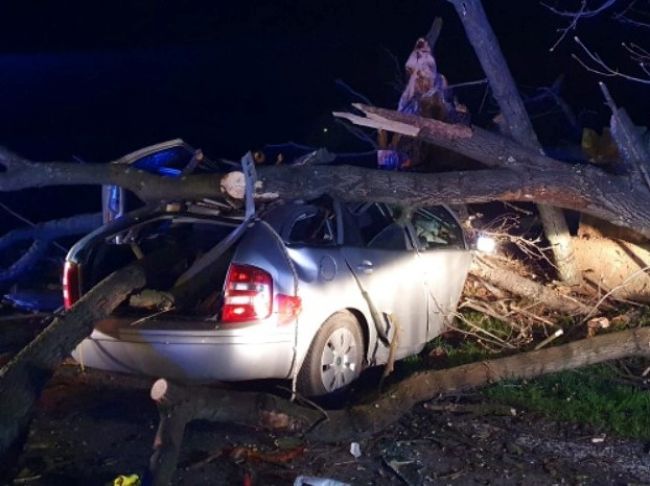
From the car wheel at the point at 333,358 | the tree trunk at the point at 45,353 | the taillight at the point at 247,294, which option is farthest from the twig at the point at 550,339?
the tree trunk at the point at 45,353

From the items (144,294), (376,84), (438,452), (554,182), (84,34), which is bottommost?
(438,452)

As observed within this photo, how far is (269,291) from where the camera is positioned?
5.41 meters

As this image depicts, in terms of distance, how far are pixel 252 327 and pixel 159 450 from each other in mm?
1273

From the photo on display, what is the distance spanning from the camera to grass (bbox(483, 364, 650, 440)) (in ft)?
18.6

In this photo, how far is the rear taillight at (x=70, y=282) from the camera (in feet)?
19.8

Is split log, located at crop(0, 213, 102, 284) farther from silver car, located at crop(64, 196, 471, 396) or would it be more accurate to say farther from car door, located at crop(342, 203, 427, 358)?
car door, located at crop(342, 203, 427, 358)

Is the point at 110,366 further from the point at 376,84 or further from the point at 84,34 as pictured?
the point at 84,34

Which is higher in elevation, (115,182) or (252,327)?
(115,182)

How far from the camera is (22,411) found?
470 centimetres

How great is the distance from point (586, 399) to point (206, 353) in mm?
2701

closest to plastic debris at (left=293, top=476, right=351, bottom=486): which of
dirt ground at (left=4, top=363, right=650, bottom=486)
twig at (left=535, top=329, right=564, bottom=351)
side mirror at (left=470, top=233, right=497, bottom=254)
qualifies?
dirt ground at (left=4, top=363, right=650, bottom=486)

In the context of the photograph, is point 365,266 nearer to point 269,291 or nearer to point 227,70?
point 269,291

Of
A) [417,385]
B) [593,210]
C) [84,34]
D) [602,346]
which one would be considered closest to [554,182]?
[593,210]

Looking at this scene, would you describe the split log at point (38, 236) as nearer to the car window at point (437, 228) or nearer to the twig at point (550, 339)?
the car window at point (437, 228)
